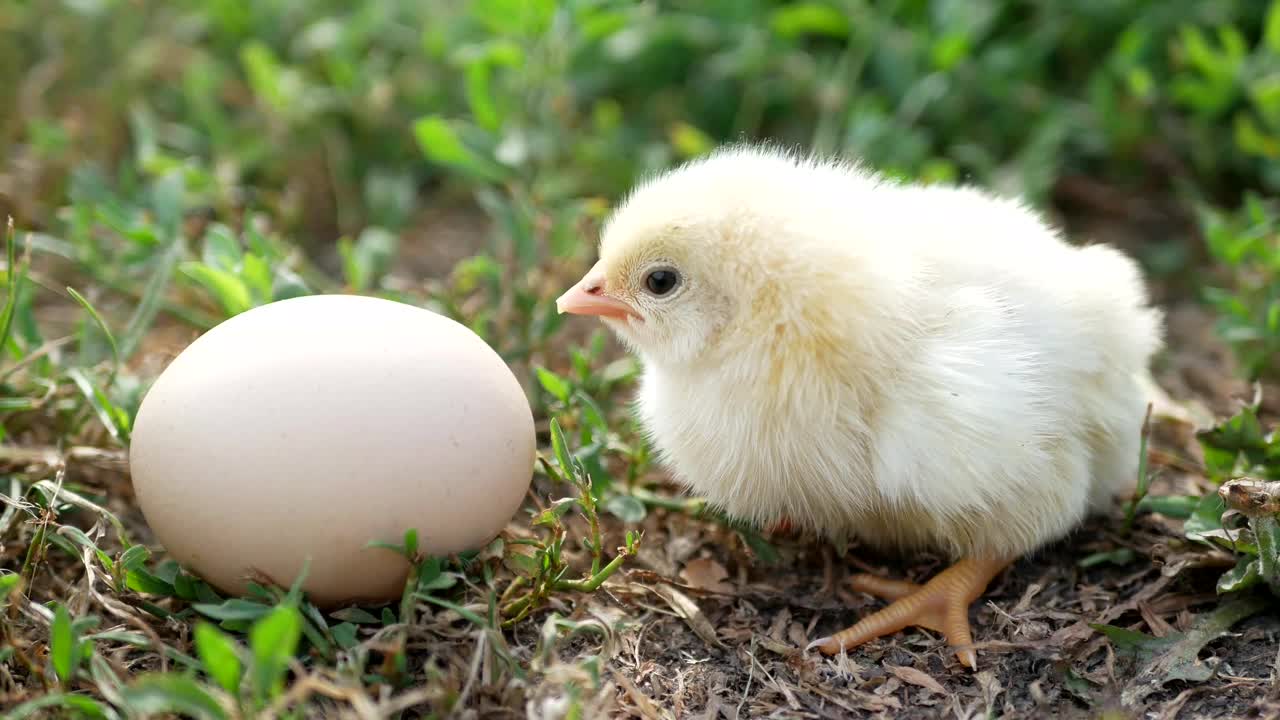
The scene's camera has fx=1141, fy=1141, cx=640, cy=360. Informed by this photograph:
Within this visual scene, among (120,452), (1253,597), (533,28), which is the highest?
(533,28)

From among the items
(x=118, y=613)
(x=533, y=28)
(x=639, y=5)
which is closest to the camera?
(x=118, y=613)

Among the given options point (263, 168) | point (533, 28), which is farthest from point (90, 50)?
Answer: point (533, 28)

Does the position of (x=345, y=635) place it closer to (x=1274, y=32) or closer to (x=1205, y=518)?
(x=1205, y=518)

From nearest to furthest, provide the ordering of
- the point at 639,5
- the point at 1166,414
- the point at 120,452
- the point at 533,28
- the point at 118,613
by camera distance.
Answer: the point at 118,613 < the point at 120,452 < the point at 1166,414 < the point at 533,28 < the point at 639,5

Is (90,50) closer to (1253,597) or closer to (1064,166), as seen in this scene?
(1064,166)

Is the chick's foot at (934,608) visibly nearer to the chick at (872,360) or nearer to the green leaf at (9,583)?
the chick at (872,360)

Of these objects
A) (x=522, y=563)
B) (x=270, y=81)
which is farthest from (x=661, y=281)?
(x=270, y=81)
